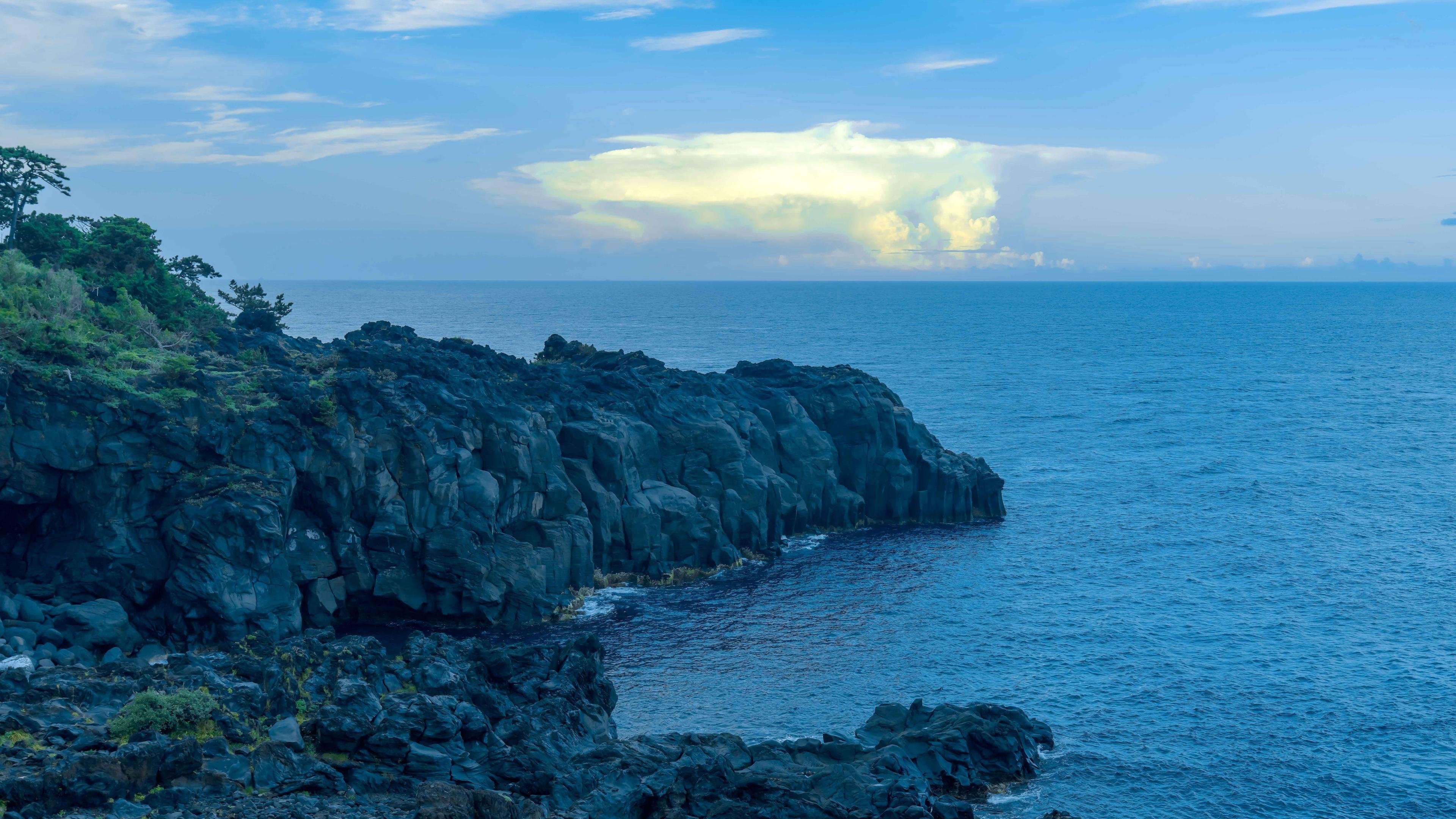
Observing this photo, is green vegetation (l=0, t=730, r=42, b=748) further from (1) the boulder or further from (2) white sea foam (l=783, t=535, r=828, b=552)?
(2) white sea foam (l=783, t=535, r=828, b=552)

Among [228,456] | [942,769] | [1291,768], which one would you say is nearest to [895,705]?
[942,769]

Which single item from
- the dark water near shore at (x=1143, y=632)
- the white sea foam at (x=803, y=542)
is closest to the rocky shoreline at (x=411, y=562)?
the white sea foam at (x=803, y=542)

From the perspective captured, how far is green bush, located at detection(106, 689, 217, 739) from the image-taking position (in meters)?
31.9

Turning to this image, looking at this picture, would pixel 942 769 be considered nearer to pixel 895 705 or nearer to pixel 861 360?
pixel 895 705

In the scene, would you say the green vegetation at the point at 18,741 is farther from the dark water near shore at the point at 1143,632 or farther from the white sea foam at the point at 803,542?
the white sea foam at the point at 803,542

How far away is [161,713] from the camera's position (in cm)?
3222

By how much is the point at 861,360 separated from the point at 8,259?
466 feet

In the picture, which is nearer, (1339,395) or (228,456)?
(228,456)

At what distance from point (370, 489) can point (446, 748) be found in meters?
28.5

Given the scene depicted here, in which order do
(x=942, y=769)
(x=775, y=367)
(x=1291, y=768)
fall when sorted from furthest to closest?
(x=775, y=367)
(x=1291, y=768)
(x=942, y=769)

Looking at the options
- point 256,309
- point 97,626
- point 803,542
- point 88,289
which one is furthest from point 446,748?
point 256,309

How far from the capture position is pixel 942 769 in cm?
4228

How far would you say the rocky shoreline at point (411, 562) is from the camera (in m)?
33.4

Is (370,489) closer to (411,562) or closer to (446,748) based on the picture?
(411,562)
